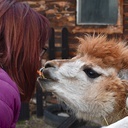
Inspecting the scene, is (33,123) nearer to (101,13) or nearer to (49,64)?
(101,13)

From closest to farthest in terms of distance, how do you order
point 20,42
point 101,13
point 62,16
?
1. point 20,42
2. point 101,13
3. point 62,16

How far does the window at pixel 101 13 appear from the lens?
17.6 feet

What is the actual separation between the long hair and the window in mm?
3298

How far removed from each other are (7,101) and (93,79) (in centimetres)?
106

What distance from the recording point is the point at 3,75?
73.5 inches

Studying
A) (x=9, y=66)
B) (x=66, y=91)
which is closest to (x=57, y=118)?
(x=66, y=91)

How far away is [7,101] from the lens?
181 centimetres

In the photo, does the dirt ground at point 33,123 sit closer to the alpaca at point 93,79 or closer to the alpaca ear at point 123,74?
the alpaca at point 93,79

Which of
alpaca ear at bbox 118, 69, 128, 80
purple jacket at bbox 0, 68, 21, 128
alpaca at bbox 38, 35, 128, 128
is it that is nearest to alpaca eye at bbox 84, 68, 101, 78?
alpaca at bbox 38, 35, 128, 128

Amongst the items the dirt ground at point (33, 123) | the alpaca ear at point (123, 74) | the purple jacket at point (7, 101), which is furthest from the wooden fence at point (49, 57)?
the purple jacket at point (7, 101)

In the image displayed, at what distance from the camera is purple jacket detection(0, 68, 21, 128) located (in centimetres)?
178

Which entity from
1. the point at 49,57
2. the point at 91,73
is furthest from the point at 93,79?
the point at 49,57

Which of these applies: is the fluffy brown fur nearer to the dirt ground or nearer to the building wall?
the building wall

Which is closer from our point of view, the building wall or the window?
the window
